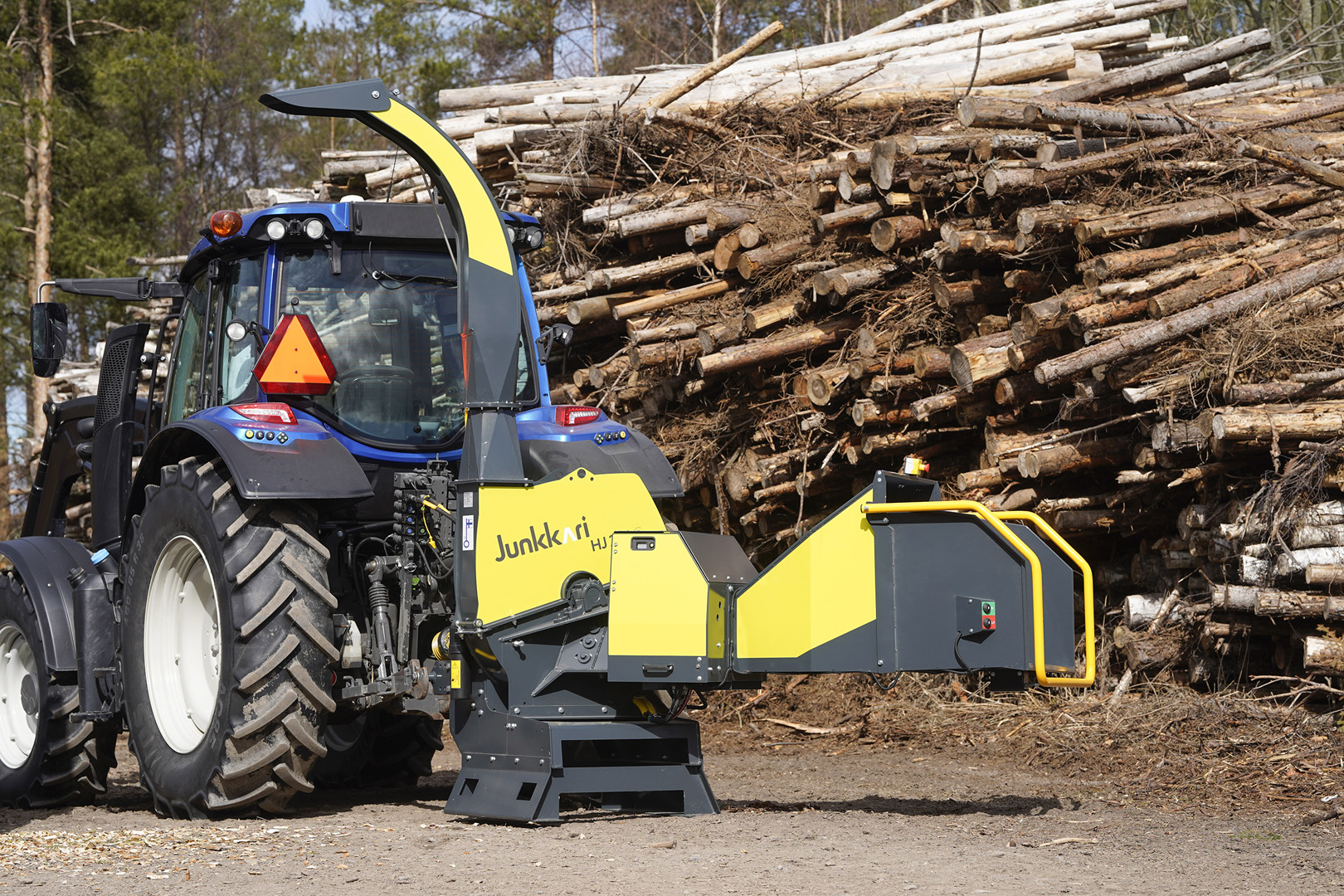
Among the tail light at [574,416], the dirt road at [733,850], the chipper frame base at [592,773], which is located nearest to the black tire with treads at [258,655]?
the dirt road at [733,850]

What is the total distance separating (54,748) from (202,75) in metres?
20.2

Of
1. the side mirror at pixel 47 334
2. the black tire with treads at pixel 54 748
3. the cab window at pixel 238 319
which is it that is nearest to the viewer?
the cab window at pixel 238 319

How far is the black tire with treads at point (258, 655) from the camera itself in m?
5.46

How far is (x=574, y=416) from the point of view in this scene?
6.37m

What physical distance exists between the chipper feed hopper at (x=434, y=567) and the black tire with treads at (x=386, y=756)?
527 mm

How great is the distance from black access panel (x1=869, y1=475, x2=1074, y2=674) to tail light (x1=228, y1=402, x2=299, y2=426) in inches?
105

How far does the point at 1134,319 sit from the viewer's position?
783 cm

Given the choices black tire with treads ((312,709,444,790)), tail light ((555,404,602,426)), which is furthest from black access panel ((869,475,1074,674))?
black tire with treads ((312,709,444,790))

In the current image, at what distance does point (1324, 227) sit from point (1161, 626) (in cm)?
272

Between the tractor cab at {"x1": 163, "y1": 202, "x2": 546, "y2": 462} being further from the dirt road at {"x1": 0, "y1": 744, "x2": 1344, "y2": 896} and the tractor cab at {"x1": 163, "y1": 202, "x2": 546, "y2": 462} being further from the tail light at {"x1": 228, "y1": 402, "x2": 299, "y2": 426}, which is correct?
the dirt road at {"x1": 0, "y1": 744, "x2": 1344, "y2": 896}

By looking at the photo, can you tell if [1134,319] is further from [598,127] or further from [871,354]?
[598,127]

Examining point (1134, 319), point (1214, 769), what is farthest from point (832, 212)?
point (1214, 769)

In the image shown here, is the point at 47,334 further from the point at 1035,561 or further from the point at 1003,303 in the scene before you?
the point at 1003,303

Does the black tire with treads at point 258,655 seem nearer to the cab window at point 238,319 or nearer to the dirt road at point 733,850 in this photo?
the dirt road at point 733,850
